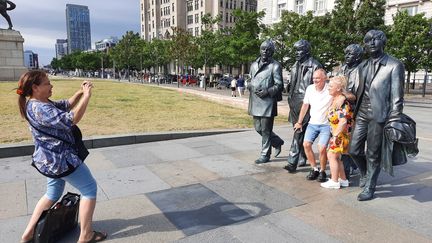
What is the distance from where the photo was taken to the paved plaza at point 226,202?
3.46 m

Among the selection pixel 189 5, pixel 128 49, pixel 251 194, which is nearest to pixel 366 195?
pixel 251 194

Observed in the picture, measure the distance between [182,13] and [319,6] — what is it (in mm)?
49892

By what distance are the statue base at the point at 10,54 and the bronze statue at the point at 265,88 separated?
29.9 meters

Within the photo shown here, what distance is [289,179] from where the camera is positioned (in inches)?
204

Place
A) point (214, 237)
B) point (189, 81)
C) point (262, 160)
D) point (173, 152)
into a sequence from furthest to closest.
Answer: point (189, 81) < point (173, 152) < point (262, 160) < point (214, 237)

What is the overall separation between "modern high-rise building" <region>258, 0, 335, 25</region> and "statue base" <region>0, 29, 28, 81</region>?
34.8m

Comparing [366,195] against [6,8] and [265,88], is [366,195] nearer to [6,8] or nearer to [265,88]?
[265,88]

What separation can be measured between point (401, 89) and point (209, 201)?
2.60 metres

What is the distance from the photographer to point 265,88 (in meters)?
5.66

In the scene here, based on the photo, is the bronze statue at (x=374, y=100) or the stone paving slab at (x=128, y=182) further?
the stone paving slab at (x=128, y=182)

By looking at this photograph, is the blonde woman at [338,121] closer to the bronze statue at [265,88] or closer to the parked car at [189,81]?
the bronze statue at [265,88]

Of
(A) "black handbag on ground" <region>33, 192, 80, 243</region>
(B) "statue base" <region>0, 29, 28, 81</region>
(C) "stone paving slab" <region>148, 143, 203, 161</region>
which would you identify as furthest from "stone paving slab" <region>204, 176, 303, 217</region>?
(B) "statue base" <region>0, 29, 28, 81</region>

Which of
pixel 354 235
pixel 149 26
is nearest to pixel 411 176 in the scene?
pixel 354 235

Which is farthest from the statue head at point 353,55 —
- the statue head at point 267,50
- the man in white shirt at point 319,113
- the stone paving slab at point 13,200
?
the stone paving slab at point 13,200
